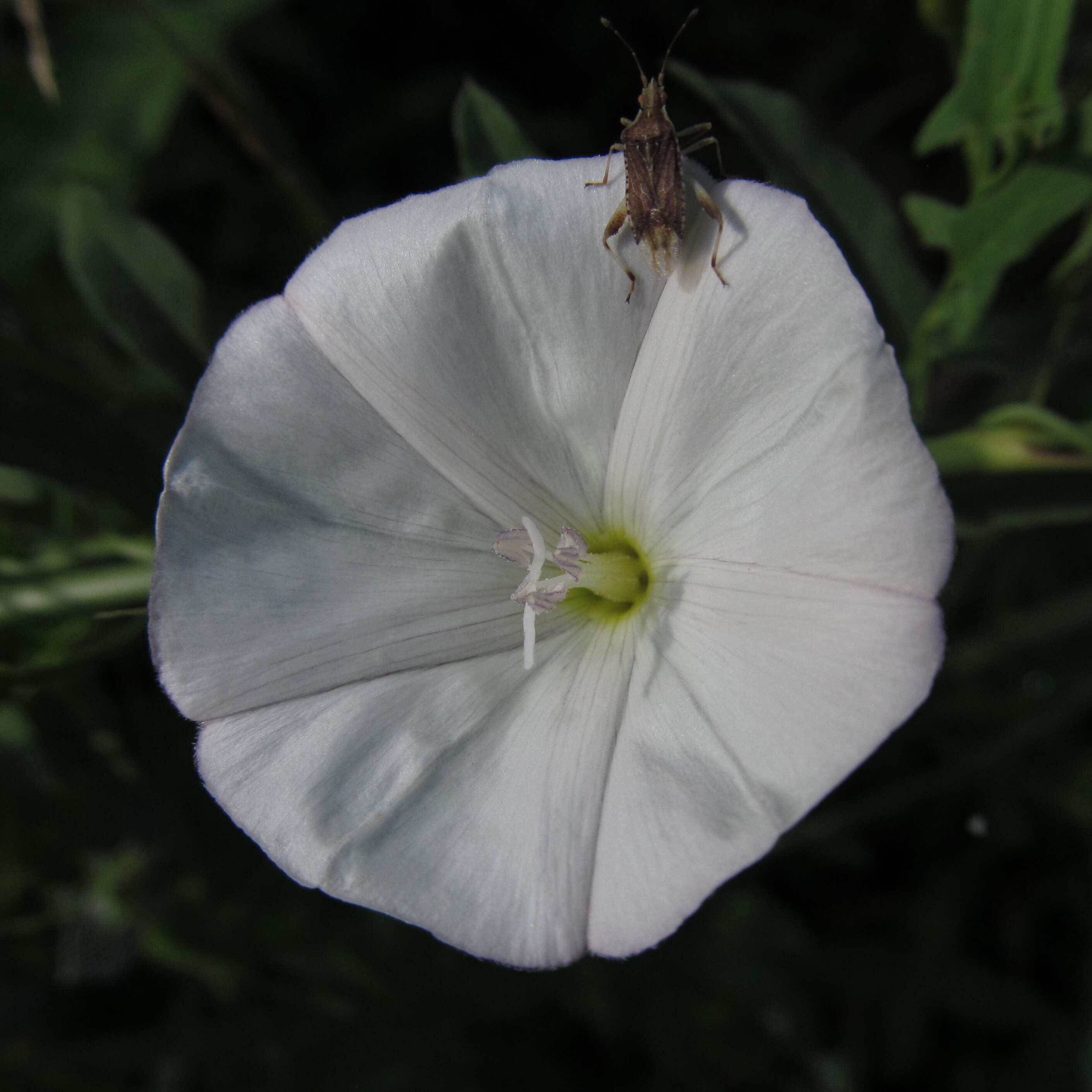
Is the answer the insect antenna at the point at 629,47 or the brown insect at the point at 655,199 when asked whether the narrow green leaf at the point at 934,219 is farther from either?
the brown insect at the point at 655,199

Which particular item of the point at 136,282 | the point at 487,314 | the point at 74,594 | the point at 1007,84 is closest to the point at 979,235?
the point at 1007,84

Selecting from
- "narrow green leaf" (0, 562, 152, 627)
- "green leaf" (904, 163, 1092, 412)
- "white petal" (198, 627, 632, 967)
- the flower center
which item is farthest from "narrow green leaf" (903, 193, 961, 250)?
"narrow green leaf" (0, 562, 152, 627)

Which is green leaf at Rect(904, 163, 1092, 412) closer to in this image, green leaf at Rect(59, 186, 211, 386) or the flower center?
the flower center

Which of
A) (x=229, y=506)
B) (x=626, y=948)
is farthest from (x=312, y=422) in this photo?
(x=626, y=948)

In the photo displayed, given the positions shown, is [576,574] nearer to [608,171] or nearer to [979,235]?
[608,171]

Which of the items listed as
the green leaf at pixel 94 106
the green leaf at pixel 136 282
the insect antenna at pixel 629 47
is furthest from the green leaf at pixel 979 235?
the green leaf at pixel 94 106
